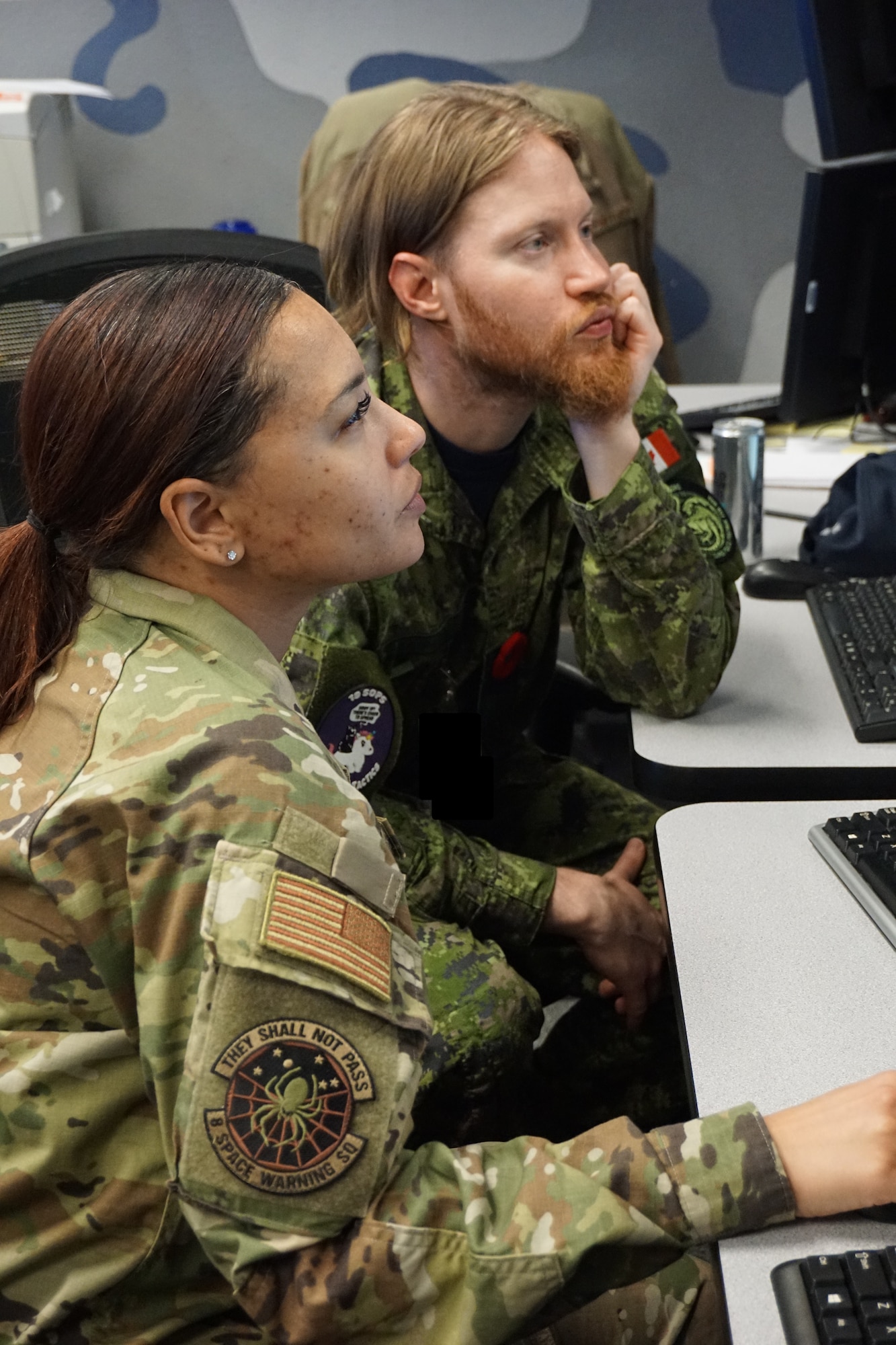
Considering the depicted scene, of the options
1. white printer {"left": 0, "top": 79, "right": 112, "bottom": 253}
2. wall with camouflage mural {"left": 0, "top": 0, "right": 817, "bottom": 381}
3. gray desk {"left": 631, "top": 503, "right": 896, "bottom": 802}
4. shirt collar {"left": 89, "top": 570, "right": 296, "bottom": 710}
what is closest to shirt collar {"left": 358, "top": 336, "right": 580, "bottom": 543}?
gray desk {"left": 631, "top": 503, "right": 896, "bottom": 802}

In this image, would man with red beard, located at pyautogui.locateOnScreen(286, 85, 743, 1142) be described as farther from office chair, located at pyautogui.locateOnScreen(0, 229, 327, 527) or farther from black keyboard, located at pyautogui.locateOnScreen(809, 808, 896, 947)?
black keyboard, located at pyautogui.locateOnScreen(809, 808, 896, 947)

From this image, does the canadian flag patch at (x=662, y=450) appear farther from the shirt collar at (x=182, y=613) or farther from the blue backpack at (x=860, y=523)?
the shirt collar at (x=182, y=613)

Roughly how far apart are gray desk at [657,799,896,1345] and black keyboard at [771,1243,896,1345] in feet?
0.04

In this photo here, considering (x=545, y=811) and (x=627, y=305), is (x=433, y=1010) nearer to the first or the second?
(x=545, y=811)

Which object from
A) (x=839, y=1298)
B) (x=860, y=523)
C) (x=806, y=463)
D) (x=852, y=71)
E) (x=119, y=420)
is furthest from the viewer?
(x=806, y=463)

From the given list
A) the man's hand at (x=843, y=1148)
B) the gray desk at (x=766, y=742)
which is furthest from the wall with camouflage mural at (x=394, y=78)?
the man's hand at (x=843, y=1148)

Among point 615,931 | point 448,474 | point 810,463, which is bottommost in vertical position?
point 615,931

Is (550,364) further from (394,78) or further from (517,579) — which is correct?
(394,78)

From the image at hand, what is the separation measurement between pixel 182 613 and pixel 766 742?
0.64 metres

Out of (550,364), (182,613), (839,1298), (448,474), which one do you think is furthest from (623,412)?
(839,1298)

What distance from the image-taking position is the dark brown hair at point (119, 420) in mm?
812

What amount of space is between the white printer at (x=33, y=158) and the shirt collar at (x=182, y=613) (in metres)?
1.98

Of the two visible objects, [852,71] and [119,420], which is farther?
[852,71]

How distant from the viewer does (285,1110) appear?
0.68 meters
